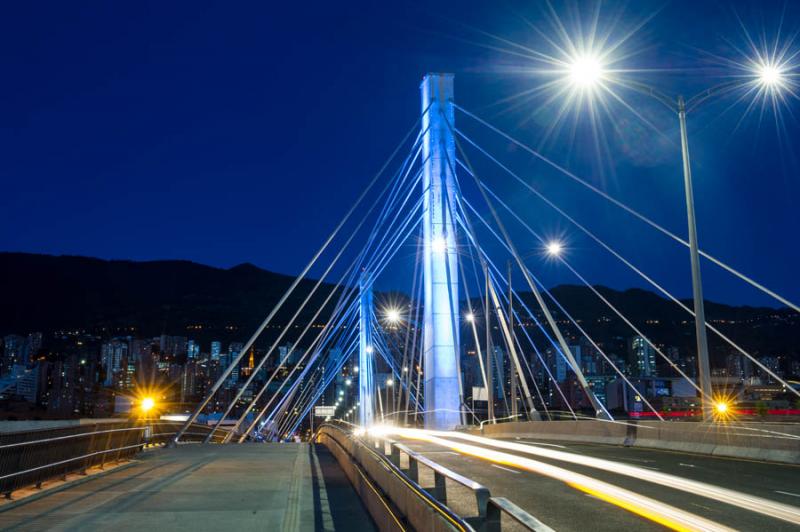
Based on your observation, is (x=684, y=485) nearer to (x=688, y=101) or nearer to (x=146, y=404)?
(x=688, y=101)

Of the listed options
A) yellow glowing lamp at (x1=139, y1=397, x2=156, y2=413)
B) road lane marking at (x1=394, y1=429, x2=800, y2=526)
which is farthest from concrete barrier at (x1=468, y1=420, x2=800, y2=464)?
yellow glowing lamp at (x1=139, y1=397, x2=156, y2=413)

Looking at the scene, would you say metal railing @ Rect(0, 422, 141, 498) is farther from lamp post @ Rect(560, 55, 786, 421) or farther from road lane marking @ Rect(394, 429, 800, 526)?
lamp post @ Rect(560, 55, 786, 421)

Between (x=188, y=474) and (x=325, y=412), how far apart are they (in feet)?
329

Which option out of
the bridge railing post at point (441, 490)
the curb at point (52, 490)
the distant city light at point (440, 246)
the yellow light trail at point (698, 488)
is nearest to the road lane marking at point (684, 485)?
the yellow light trail at point (698, 488)

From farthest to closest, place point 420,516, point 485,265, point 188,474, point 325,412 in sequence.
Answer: point 325,412, point 485,265, point 188,474, point 420,516

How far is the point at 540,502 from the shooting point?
36.0 ft

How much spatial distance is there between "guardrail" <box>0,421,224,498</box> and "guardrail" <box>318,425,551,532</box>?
19.0 feet

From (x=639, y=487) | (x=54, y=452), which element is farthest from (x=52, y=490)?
(x=639, y=487)

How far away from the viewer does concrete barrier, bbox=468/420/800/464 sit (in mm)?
17125

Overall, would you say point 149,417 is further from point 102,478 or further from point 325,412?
point 325,412

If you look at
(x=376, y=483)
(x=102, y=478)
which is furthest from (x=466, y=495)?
(x=102, y=478)

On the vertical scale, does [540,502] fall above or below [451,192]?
below

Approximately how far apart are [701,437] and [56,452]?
49.9 ft

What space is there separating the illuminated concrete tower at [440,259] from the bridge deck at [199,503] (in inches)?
673
